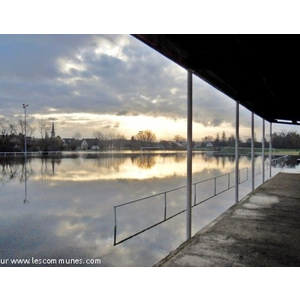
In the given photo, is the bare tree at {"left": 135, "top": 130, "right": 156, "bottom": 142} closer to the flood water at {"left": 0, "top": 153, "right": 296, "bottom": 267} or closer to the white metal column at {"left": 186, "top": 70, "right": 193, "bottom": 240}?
the flood water at {"left": 0, "top": 153, "right": 296, "bottom": 267}

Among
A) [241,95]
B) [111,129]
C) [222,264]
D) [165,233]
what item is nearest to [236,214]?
[165,233]

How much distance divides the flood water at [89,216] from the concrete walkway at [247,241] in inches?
38.3

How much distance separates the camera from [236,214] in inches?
166

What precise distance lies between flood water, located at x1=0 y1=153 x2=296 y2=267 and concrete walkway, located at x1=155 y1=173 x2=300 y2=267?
0.97 metres

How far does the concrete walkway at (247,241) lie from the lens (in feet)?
7.65

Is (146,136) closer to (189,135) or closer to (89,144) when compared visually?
(89,144)

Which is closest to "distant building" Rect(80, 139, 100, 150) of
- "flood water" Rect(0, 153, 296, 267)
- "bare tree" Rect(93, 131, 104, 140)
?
"bare tree" Rect(93, 131, 104, 140)

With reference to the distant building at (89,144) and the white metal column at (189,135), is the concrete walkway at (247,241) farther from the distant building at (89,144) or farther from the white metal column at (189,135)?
the distant building at (89,144)

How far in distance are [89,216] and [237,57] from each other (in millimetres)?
6617

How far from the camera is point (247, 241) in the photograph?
2.91 metres

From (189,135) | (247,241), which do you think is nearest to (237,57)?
(189,135)

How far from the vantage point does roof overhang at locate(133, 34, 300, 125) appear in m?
2.48
